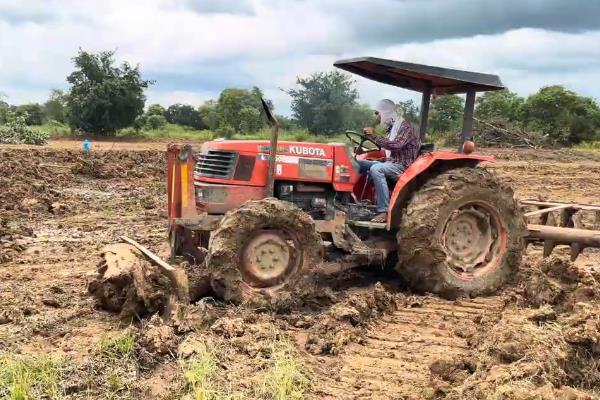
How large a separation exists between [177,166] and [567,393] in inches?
160

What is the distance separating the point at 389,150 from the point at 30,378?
4.29 m

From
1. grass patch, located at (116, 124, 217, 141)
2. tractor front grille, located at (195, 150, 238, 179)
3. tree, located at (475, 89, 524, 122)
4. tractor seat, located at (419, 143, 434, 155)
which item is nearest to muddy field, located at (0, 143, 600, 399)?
tractor front grille, located at (195, 150, 238, 179)

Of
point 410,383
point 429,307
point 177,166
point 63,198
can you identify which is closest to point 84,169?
point 63,198

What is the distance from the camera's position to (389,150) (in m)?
7.34

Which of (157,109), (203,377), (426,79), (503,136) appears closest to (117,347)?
(203,377)

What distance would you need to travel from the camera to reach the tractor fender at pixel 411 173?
6852mm

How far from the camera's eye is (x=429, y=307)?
261 inches

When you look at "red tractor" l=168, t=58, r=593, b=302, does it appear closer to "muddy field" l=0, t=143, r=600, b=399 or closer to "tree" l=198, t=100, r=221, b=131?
"muddy field" l=0, t=143, r=600, b=399

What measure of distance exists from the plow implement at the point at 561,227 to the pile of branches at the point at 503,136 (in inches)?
835

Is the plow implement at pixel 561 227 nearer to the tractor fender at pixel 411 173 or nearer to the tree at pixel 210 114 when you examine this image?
the tractor fender at pixel 411 173

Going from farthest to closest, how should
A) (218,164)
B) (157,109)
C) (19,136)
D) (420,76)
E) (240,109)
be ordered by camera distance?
(157,109) → (240,109) → (19,136) → (420,76) → (218,164)

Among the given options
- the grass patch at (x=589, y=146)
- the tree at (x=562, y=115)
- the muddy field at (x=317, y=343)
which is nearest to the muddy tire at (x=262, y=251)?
the muddy field at (x=317, y=343)

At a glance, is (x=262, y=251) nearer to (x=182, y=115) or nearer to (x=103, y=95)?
(x=103, y=95)

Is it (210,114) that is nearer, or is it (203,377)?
(203,377)
